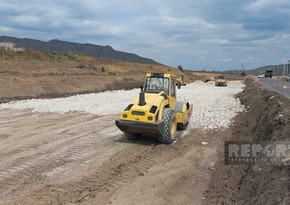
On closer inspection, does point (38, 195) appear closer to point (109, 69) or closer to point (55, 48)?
point (109, 69)

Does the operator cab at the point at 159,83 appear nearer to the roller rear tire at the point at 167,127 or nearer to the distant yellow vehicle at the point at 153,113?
the distant yellow vehicle at the point at 153,113

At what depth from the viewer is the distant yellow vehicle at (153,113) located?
9.67m

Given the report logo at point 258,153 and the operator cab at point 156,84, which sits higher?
the operator cab at point 156,84

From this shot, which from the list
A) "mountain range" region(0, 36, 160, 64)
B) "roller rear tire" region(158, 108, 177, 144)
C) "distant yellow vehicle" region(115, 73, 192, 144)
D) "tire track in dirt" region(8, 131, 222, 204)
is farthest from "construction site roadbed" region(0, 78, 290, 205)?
"mountain range" region(0, 36, 160, 64)

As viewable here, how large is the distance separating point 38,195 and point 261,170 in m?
4.05

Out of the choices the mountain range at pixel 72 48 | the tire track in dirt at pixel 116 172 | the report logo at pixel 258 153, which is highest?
the mountain range at pixel 72 48

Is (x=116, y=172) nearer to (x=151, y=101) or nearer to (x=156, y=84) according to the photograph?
(x=151, y=101)

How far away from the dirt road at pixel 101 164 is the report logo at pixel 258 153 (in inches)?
16.3

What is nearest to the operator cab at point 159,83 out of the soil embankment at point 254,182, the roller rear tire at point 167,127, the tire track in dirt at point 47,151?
the roller rear tire at point 167,127

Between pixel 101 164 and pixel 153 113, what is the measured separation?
7.52ft

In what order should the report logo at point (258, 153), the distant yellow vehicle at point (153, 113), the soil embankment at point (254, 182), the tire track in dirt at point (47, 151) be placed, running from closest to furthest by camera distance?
the soil embankment at point (254, 182), the report logo at point (258, 153), the tire track in dirt at point (47, 151), the distant yellow vehicle at point (153, 113)

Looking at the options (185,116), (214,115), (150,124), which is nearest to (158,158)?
(150,124)

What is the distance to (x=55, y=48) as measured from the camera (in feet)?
270

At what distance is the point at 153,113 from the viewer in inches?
381
